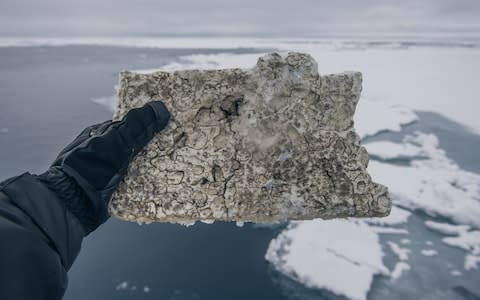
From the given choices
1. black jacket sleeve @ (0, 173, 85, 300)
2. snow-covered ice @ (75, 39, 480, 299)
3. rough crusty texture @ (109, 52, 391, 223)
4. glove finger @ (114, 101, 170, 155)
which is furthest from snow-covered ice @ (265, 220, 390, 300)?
black jacket sleeve @ (0, 173, 85, 300)

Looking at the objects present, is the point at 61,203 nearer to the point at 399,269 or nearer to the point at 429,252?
the point at 399,269

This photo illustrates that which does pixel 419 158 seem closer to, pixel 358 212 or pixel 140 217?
pixel 358 212

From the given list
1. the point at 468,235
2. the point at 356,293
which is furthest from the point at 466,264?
the point at 356,293

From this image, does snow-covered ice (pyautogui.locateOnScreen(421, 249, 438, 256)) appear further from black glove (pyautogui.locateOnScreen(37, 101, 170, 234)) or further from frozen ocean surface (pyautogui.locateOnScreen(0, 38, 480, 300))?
black glove (pyautogui.locateOnScreen(37, 101, 170, 234))

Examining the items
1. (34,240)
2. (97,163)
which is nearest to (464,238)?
(97,163)

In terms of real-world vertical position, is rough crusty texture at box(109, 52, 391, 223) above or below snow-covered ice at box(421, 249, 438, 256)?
above

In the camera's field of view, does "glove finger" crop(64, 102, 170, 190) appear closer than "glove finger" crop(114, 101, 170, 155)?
Yes

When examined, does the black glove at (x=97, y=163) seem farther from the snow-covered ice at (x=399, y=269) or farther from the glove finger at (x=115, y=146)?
the snow-covered ice at (x=399, y=269)
